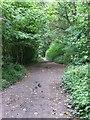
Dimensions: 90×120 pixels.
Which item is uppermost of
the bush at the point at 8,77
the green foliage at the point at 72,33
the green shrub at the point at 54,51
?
the green foliage at the point at 72,33

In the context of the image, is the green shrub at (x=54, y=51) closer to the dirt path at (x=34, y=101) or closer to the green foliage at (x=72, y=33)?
the green foliage at (x=72, y=33)

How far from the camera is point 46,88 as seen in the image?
6.71m

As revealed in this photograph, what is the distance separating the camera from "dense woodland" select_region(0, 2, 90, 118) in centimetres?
502

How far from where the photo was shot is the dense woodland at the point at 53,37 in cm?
502

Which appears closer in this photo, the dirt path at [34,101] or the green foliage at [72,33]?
the dirt path at [34,101]

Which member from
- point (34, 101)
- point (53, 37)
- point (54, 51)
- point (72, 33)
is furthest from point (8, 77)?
point (54, 51)

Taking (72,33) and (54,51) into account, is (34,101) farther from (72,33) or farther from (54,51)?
(54,51)

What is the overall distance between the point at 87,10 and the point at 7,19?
12.4 ft

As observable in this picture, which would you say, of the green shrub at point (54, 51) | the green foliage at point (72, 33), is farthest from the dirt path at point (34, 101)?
the green shrub at point (54, 51)

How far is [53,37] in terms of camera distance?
541 inches

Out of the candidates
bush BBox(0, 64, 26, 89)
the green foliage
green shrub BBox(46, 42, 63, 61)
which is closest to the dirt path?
bush BBox(0, 64, 26, 89)

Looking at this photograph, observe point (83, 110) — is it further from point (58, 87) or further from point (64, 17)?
point (64, 17)

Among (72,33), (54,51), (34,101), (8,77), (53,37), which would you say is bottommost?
(34,101)

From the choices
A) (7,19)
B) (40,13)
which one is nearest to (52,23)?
(40,13)
